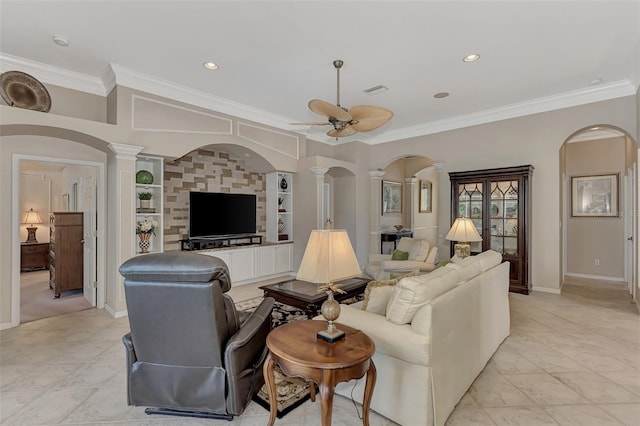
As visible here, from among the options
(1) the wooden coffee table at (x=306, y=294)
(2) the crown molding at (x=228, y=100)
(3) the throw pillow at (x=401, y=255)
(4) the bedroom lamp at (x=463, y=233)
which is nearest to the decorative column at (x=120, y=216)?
(2) the crown molding at (x=228, y=100)

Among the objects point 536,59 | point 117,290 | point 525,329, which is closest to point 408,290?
point 525,329

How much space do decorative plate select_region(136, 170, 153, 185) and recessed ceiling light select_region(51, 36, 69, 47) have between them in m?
1.63

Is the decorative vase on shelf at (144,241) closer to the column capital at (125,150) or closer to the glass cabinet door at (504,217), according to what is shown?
the column capital at (125,150)

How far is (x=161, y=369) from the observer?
1925 millimetres

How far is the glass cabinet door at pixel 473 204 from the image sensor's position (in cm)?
521

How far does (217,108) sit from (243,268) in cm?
271

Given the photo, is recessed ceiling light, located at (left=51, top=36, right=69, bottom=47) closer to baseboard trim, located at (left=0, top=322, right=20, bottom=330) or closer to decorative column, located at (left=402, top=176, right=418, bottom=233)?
baseboard trim, located at (left=0, top=322, right=20, bottom=330)

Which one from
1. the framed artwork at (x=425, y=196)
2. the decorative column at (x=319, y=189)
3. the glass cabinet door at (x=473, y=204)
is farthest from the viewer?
the framed artwork at (x=425, y=196)

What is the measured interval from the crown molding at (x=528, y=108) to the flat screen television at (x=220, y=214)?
3387 millimetres

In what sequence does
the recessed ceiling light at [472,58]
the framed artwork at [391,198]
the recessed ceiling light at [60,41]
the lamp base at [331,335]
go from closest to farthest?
the lamp base at [331,335] < the recessed ceiling light at [60,41] < the recessed ceiling light at [472,58] < the framed artwork at [391,198]

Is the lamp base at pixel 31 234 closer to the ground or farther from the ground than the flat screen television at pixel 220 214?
closer to the ground

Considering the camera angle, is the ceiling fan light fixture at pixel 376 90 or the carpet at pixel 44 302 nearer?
the carpet at pixel 44 302

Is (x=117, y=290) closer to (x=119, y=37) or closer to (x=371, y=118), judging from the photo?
(x=119, y=37)

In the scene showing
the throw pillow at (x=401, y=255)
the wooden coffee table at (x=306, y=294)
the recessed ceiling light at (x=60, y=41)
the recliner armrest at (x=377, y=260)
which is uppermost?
the recessed ceiling light at (x=60, y=41)
